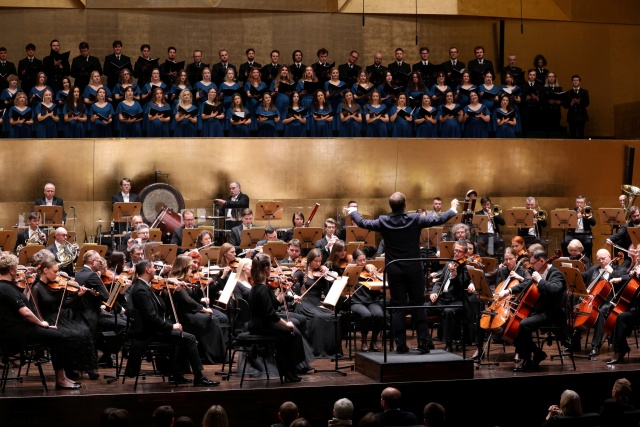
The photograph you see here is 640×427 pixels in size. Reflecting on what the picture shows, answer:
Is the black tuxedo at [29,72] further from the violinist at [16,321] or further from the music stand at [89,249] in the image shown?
the violinist at [16,321]

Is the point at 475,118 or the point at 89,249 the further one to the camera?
the point at 475,118

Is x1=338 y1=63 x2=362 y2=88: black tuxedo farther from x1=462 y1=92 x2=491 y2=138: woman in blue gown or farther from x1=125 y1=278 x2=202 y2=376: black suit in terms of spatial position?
x1=125 y1=278 x2=202 y2=376: black suit

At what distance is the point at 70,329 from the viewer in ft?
29.2

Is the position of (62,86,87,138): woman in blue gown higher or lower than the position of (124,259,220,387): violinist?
higher

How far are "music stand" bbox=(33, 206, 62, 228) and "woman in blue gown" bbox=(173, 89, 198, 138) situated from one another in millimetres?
3007

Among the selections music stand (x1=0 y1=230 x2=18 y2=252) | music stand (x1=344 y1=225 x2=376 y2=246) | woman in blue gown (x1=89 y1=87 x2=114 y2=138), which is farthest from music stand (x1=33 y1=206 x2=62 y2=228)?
music stand (x1=344 y1=225 x2=376 y2=246)

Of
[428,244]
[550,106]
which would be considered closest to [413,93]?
[550,106]

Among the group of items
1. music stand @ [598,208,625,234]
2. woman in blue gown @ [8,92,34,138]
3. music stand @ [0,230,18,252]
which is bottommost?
music stand @ [0,230,18,252]

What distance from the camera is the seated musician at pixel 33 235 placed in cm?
1266

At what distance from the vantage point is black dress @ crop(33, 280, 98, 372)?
8.77 meters

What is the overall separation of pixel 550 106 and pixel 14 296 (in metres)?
11.8

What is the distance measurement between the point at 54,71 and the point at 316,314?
8.32m

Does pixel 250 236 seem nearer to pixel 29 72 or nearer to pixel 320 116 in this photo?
pixel 320 116

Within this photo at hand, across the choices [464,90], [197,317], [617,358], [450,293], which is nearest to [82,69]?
[464,90]
